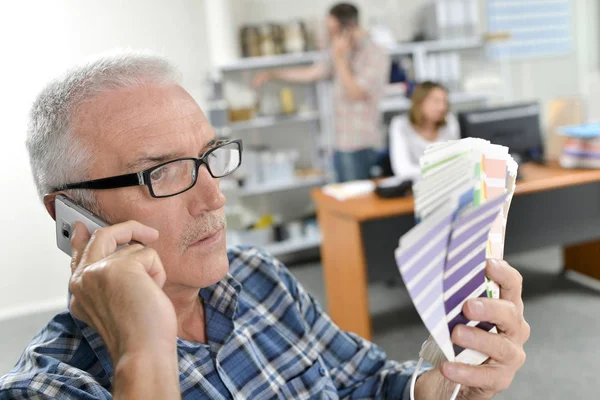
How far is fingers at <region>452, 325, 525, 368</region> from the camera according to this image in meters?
0.62

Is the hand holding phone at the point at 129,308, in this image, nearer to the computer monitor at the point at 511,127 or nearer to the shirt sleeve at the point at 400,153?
the computer monitor at the point at 511,127

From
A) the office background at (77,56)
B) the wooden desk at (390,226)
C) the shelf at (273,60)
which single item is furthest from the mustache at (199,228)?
the shelf at (273,60)

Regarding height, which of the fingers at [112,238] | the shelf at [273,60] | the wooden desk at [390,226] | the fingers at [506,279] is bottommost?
Result: the wooden desk at [390,226]

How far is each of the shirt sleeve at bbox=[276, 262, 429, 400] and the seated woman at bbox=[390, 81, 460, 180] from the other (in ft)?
7.67

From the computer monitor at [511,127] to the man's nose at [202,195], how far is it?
7.44ft

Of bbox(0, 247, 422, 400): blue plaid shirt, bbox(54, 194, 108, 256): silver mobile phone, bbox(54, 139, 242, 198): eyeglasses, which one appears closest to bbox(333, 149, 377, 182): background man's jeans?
bbox(0, 247, 422, 400): blue plaid shirt

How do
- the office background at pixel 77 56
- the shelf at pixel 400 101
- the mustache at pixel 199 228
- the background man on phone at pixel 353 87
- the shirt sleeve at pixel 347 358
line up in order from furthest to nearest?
the shelf at pixel 400 101 → the background man on phone at pixel 353 87 → the office background at pixel 77 56 → the shirt sleeve at pixel 347 358 → the mustache at pixel 199 228

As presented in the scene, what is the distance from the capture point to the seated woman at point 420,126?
347cm

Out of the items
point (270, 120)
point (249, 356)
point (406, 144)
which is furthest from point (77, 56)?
point (270, 120)

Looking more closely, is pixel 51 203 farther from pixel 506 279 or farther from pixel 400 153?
pixel 400 153

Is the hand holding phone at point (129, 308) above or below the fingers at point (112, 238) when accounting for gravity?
below

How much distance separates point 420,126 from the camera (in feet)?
11.9

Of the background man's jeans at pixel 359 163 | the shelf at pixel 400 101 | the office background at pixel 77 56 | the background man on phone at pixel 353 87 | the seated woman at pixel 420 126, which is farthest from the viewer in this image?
the shelf at pixel 400 101

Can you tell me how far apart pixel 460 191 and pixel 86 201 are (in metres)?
0.62
